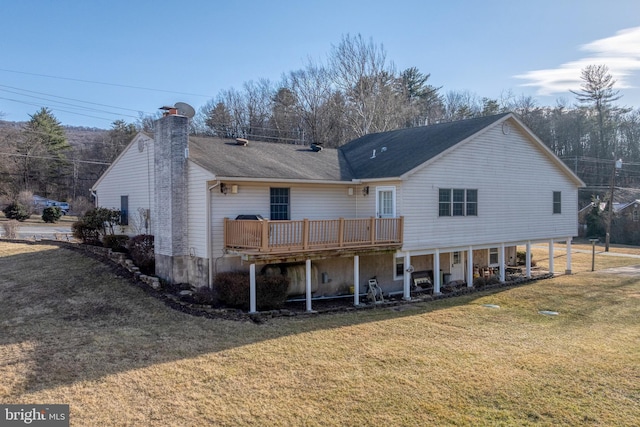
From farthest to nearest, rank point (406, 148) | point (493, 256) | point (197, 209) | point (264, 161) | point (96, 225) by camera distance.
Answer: point (493, 256) < point (96, 225) < point (406, 148) < point (264, 161) < point (197, 209)

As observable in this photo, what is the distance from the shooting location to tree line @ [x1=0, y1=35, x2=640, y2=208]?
3766 cm

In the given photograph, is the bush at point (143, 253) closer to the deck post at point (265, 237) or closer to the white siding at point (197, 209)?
the white siding at point (197, 209)

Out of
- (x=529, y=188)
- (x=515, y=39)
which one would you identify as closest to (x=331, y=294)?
(x=529, y=188)

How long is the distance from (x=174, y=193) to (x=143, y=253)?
302cm

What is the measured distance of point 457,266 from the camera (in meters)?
19.7

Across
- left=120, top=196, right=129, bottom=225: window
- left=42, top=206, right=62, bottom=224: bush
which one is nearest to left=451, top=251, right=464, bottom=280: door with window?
left=120, top=196, right=129, bottom=225: window

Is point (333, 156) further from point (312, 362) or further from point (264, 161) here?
point (312, 362)

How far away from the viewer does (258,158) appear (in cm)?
1586

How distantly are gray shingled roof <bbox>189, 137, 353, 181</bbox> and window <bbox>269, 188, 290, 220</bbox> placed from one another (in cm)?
61

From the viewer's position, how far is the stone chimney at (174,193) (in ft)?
45.5

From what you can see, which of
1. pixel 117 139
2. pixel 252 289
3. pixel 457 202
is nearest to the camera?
pixel 252 289

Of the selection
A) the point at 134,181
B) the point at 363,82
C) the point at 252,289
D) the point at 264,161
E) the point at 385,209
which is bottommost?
the point at 252,289

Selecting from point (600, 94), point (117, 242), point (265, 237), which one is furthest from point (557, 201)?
point (600, 94)

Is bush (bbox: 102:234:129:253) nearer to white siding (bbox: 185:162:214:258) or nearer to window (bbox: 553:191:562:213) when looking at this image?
white siding (bbox: 185:162:214:258)
